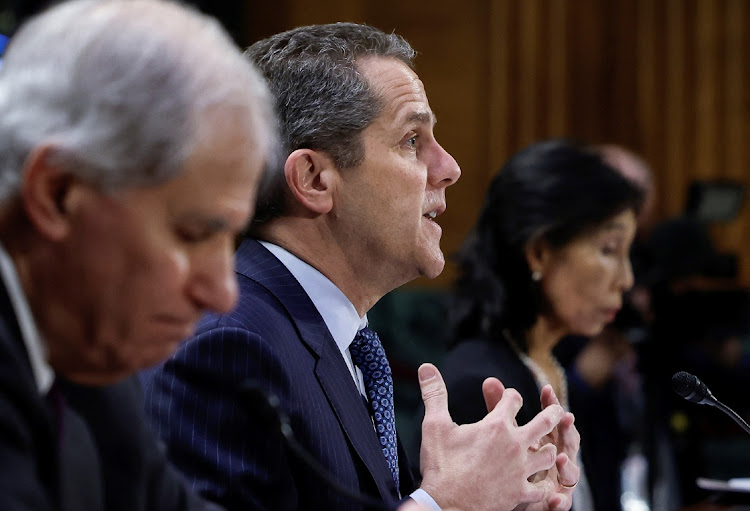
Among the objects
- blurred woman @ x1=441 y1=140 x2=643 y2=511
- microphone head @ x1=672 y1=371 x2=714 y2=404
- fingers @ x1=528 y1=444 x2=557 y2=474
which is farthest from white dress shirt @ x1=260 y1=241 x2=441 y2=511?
blurred woman @ x1=441 y1=140 x2=643 y2=511

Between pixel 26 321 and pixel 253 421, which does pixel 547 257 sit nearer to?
pixel 253 421

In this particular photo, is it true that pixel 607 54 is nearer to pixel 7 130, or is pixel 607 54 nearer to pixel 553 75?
pixel 553 75

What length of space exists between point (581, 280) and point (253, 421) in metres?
1.73

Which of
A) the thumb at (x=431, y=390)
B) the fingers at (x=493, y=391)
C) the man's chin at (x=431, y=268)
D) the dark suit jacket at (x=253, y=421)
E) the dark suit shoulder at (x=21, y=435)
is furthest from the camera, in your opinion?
the man's chin at (x=431, y=268)

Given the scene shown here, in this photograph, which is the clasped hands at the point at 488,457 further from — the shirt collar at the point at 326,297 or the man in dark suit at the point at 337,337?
the shirt collar at the point at 326,297

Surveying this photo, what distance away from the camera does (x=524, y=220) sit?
2.92 meters

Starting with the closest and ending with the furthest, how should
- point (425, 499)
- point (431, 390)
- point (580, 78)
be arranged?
point (425, 499) < point (431, 390) < point (580, 78)

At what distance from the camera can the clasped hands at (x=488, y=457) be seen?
5.18 feet

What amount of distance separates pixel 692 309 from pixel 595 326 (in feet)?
5.16

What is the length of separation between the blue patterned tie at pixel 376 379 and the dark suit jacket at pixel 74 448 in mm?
593

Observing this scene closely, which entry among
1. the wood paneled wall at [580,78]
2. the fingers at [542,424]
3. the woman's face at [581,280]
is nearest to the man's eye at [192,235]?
the fingers at [542,424]

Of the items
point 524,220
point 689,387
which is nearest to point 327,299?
point 689,387

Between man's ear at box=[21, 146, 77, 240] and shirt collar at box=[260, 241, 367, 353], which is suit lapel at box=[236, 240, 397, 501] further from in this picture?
man's ear at box=[21, 146, 77, 240]

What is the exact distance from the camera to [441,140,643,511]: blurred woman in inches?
113
